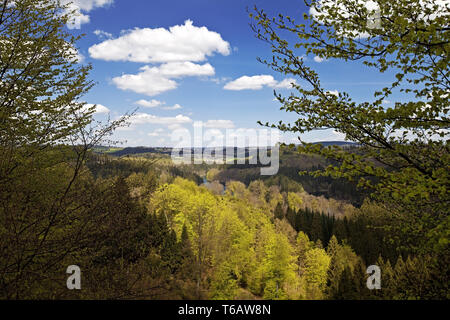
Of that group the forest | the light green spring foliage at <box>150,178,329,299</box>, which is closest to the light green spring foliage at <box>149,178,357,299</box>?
the light green spring foliage at <box>150,178,329,299</box>

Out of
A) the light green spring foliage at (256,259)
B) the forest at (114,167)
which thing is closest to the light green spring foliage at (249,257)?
the light green spring foliage at (256,259)

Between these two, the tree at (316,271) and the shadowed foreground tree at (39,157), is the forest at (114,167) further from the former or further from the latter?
the tree at (316,271)

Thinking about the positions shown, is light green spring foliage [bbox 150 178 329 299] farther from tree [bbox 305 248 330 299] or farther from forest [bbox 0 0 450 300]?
forest [bbox 0 0 450 300]

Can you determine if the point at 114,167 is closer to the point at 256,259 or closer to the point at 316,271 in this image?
the point at 256,259

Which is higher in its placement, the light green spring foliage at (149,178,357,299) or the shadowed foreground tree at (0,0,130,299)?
the shadowed foreground tree at (0,0,130,299)

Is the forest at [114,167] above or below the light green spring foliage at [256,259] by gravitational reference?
above

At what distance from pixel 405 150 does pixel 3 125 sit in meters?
7.60

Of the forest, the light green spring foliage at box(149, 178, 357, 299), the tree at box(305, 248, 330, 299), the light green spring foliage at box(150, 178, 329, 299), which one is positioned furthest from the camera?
the tree at box(305, 248, 330, 299)

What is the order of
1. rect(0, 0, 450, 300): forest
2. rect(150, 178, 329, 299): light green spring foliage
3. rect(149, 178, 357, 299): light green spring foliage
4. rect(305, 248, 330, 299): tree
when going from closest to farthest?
rect(0, 0, 450, 300): forest, rect(149, 178, 357, 299): light green spring foliage, rect(150, 178, 329, 299): light green spring foliage, rect(305, 248, 330, 299): tree

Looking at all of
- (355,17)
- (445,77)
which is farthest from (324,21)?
(445,77)

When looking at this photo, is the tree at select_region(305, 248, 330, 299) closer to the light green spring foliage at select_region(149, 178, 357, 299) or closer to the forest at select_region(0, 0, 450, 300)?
the light green spring foliage at select_region(149, 178, 357, 299)

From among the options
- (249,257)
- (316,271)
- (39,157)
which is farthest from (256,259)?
(39,157)

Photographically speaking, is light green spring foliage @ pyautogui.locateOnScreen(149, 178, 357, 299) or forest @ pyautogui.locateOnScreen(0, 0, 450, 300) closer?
forest @ pyautogui.locateOnScreen(0, 0, 450, 300)

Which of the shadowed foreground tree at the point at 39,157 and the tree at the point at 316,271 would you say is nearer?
the shadowed foreground tree at the point at 39,157
